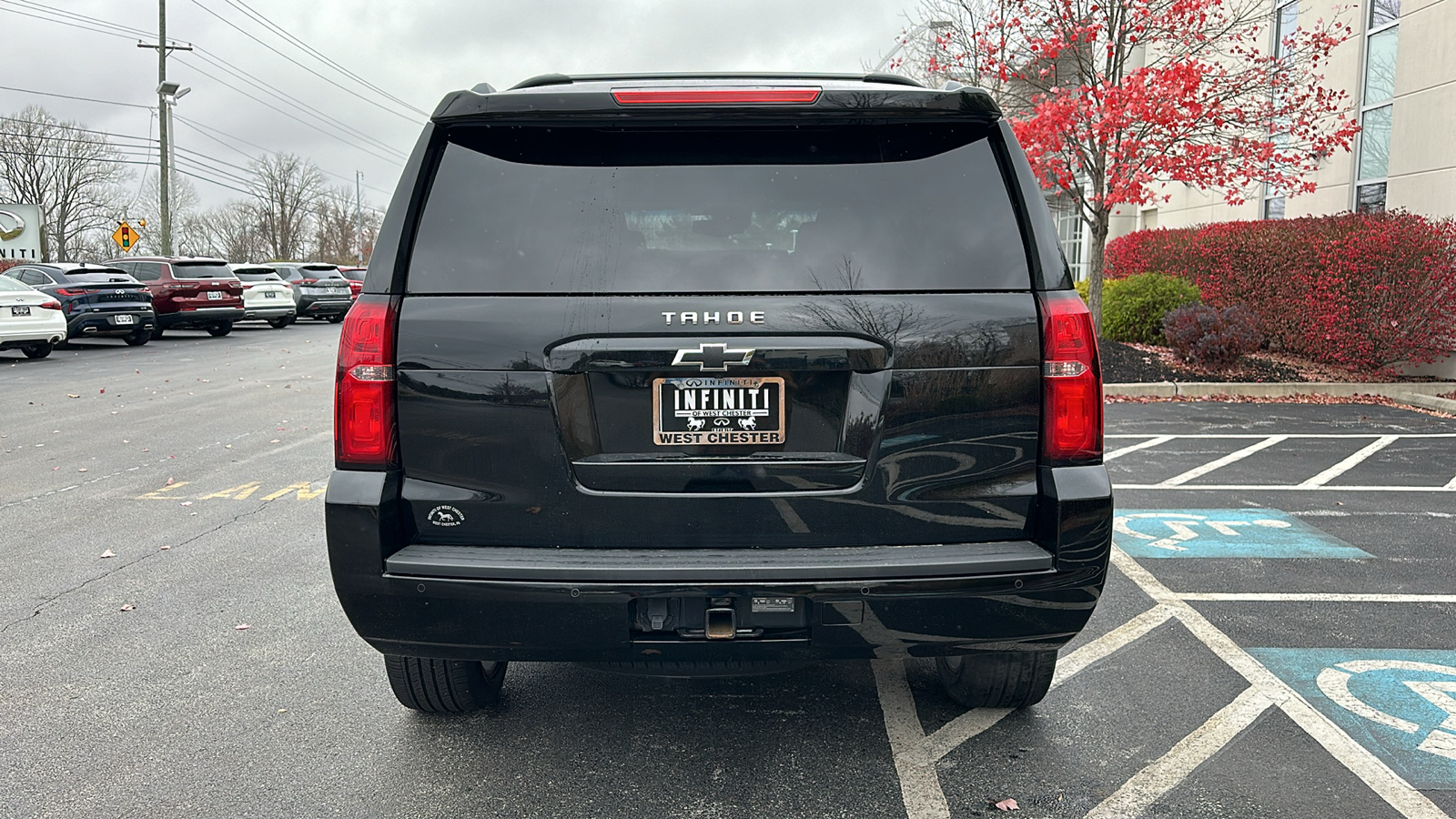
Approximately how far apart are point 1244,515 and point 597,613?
5.50 meters

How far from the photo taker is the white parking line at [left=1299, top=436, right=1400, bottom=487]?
8083 millimetres

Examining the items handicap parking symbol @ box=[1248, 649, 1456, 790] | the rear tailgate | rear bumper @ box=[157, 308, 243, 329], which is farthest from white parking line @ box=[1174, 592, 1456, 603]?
rear bumper @ box=[157, 308, 243, 329]

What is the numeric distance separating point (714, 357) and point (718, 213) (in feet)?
1.49

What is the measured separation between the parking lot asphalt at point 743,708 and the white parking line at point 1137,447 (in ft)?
7.27

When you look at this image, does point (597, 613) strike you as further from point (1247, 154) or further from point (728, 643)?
point (1247, 154)

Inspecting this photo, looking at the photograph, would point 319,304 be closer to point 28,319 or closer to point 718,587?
point 28,319

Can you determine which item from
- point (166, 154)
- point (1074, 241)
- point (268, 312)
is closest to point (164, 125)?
point (166, 154)

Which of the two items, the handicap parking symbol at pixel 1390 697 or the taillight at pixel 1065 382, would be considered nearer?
the taillight at pixel 1065 382

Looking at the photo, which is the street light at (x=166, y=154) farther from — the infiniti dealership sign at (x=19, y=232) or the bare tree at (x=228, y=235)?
the bare tree at (x=228, y=235)

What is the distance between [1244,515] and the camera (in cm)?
693

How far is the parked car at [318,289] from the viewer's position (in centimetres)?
3241

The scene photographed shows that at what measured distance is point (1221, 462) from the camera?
8.91 m

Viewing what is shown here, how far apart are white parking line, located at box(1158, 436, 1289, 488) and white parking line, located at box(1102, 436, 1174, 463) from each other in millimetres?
675

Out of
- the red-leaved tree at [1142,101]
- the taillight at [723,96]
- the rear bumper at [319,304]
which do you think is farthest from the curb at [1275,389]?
the rear bumper at [319,304]
